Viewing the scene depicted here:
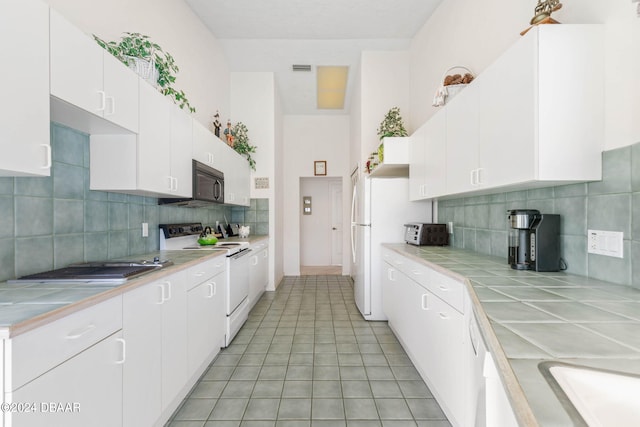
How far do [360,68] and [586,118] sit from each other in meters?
3.33

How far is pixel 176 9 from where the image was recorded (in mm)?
3023

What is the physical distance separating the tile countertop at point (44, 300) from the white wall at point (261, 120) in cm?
340

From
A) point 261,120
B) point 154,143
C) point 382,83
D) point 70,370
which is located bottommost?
point 70,370

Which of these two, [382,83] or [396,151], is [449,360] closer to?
[396,151]

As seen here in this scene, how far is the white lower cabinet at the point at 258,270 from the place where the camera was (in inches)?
146

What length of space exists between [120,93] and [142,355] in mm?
1370

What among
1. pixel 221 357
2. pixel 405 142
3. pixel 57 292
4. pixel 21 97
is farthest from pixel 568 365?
pixel 405 142

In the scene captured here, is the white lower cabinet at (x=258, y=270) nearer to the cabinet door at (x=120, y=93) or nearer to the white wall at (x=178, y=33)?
the white wall at (x=178, y=33)

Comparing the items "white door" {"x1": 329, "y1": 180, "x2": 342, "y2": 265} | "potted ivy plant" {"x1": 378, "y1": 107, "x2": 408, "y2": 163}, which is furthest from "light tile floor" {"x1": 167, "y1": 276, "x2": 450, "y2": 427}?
"white door" {"x1": 329, "y1": 180, "x2": 342, "y2": 265}

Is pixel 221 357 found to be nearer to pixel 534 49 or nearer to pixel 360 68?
pixel 534 49

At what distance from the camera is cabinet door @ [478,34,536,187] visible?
1.41 metres

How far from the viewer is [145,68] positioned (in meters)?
1.96

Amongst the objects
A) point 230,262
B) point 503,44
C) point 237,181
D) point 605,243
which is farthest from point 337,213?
point 605,243

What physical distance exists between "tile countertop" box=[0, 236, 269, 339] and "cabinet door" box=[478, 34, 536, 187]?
1.89 m
